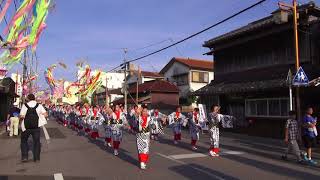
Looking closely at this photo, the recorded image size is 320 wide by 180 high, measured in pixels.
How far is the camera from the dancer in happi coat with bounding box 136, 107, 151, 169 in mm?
11516

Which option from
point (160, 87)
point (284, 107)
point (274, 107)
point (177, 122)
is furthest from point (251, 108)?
point (160, 87)

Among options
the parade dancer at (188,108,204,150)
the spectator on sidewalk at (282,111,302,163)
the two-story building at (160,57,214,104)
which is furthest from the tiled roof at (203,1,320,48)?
the two-story building at (160,57,214,104)

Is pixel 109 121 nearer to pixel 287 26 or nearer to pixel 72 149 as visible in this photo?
pixel 72 149

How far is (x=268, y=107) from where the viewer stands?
23.2 metres

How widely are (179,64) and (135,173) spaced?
3610 centimetres

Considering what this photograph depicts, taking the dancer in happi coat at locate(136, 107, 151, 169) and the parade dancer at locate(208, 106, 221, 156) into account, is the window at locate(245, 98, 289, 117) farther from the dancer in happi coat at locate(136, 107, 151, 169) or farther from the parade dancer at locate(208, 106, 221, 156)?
the dancer in happi coat at locate(136, 107, 151, 169)

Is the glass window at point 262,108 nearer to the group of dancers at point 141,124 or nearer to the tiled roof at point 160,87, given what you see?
the group of dancers at point 141,124

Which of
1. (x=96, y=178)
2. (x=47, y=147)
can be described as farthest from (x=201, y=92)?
(x=96, y=178)

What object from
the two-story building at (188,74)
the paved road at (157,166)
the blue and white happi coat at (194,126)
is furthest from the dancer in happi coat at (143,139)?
the two-story building at (188,74)

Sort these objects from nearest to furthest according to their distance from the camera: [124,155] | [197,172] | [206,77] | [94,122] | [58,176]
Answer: [58,176], [197,172], [124,155], [94,122], [206,77]

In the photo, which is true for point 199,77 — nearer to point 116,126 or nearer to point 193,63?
point 193,63

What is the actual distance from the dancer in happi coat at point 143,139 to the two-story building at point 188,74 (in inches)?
1225

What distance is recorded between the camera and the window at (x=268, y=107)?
71.5ft

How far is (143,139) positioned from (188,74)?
109ft
